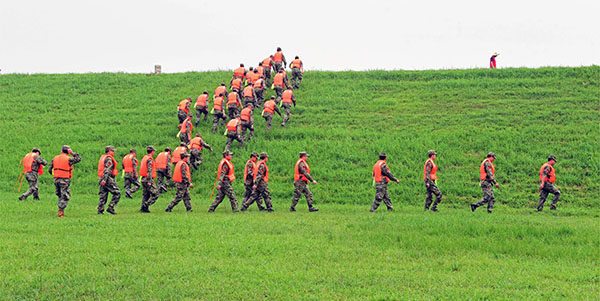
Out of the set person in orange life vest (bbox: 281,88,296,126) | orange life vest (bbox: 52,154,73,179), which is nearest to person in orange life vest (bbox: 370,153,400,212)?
orange life vest (bbox: 52,154,73,179)

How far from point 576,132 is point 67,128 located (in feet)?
86.9

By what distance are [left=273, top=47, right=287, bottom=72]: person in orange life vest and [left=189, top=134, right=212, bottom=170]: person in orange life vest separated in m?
12.0

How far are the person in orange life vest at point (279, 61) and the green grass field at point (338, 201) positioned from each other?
2684 millimetres

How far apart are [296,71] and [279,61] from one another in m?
2.08

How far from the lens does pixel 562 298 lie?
8789 mm

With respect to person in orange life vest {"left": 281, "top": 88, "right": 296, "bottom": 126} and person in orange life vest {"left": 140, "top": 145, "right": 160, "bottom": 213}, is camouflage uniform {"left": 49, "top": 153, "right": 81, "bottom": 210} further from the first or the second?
person in orange life vest {"left": 281, "top": 88, "right": 296, "bottom": 126}

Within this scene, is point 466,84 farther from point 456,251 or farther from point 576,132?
point 456,251

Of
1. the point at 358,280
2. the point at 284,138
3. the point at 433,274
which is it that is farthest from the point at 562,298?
the point at 284,138

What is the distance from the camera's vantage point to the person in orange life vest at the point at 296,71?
119 feet

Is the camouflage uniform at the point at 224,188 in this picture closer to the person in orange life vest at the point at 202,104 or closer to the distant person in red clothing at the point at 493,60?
the person in orange life vest at the point at 202,104

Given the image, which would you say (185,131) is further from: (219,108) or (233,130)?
(219,108)

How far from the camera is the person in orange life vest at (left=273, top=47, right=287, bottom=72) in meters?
35.0

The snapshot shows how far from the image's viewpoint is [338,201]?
21359 millimetres

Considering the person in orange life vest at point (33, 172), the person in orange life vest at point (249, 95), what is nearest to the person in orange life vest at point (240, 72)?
the person in orange life vest at point (249, 95)
